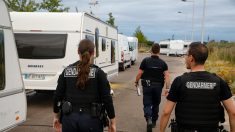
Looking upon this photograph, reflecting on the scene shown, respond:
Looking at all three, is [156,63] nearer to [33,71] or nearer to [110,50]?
[33,71]

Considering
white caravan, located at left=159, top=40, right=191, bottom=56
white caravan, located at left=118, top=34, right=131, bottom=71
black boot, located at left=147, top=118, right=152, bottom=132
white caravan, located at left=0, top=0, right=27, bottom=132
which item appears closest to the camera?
white caravan, located at left=0, top=0, right=27, bottom=132

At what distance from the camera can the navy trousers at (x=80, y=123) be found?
457 cm

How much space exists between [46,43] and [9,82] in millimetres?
5610

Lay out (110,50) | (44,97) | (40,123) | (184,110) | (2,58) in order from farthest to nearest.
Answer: (110,50), (44,97), (40,123), (2,58), (184,110)

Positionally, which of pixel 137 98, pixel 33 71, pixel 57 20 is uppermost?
pixel 57 20

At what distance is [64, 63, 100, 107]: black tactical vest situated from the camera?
15.1 ft

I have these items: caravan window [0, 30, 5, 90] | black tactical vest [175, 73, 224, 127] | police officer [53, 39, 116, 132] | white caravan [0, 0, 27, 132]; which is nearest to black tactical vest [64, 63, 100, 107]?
police officer [53, 39, 116, 132]

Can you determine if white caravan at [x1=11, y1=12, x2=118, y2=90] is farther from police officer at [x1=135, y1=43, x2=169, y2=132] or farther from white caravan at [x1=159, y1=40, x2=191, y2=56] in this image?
white caravan at [x1=159, y1=40, x2=191, y2=56]

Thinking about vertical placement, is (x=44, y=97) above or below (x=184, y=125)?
below

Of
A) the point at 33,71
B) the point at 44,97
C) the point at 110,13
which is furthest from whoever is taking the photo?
the point at 110,13

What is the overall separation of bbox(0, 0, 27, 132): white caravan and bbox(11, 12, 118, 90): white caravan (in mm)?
4922

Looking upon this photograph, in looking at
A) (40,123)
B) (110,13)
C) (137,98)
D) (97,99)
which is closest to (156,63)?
(40,123)

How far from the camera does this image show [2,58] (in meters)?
6.38

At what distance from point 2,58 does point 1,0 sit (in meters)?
0.91
